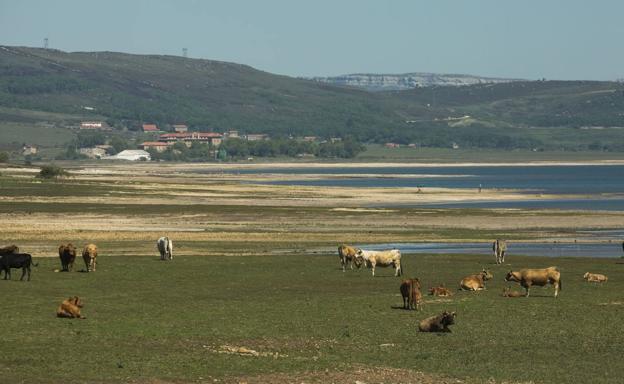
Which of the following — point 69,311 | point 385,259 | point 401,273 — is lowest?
point 401,273

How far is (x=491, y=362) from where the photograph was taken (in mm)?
23234

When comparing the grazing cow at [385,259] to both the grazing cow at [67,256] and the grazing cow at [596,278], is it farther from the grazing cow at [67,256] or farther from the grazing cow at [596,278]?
the grazing cow at [67,256]

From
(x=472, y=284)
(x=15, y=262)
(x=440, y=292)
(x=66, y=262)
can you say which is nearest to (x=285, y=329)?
(x=440, y=292)

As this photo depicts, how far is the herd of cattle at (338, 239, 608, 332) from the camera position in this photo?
2683 centimetres

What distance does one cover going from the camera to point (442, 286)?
34938mm

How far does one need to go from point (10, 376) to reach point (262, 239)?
35858mm

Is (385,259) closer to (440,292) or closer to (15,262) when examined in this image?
(440,292)

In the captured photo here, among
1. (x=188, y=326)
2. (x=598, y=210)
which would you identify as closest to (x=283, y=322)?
(x=188, y=326)

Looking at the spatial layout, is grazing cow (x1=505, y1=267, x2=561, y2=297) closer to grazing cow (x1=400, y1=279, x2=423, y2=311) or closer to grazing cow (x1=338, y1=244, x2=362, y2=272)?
grazing cow (x1=400, y1=279, x2=423, y2=311)

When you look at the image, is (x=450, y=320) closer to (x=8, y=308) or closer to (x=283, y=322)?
(x=283, y=322)

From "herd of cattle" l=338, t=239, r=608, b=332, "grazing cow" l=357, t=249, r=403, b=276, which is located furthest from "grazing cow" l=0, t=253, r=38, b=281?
"grazing cow" l=357, t=249, r=403, b=276

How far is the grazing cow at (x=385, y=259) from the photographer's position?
3944 cm

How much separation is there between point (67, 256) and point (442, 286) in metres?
11.1

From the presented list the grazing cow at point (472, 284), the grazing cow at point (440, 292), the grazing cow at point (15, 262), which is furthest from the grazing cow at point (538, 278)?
the grazing cow at point (15, 262)
